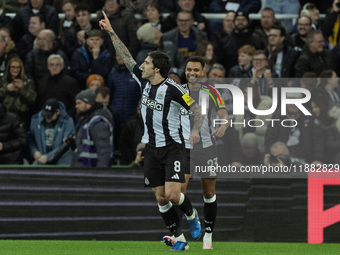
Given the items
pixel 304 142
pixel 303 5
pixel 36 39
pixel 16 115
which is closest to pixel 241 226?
pixel 304 142

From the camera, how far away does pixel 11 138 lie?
13.2 meters

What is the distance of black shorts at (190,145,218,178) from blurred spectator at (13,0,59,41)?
20.9ft

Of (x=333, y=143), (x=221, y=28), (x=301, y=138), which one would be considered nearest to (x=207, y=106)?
(x=301, y=138)

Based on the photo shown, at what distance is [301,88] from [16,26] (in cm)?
598

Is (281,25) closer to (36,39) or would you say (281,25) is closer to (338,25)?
(338,25)

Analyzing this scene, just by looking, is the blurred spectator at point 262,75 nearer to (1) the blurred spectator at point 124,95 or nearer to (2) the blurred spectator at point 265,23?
(2) the blurred spectator at point 265,23

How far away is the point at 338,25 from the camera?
15.3m

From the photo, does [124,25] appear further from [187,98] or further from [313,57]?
[187,98]

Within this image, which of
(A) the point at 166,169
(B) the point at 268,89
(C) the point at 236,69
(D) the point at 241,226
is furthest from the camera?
(C) the point at 236,69

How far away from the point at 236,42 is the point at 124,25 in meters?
2.11

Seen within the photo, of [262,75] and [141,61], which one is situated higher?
[141,61]

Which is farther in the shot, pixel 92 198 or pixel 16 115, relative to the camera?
pixel 16 115

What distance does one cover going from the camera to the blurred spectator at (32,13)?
618 inches

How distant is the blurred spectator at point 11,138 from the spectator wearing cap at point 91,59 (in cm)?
195
